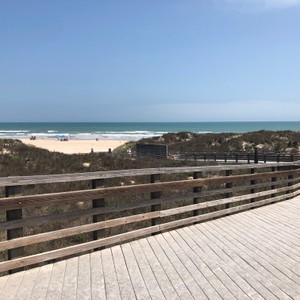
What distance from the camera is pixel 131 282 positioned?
5156 mm

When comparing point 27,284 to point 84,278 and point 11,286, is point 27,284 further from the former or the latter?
point 84,278

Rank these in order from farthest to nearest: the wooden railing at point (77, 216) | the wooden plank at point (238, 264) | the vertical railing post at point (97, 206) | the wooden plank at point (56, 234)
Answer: the vertical railing post at point (97, 206), the wooden railing at point (77, 216), the wooden plank at point (56, 234), the wooden plank at point (238, 264)

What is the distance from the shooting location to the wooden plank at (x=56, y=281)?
4.68 m

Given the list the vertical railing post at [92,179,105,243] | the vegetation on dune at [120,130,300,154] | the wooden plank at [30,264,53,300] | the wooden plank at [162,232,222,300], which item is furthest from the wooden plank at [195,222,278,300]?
the vegetation on dune at [120,130,300,154]

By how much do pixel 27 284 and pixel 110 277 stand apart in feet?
3.36

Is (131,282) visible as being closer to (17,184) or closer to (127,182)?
(17,184)

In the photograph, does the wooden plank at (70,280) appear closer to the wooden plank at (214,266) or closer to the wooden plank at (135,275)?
the wooden plank at (135,275)

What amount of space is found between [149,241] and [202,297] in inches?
99.3

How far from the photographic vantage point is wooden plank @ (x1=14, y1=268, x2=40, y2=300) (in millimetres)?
4657

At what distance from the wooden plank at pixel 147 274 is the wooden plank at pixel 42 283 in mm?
1220

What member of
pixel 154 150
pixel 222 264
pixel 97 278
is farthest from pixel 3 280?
pixel 154 150

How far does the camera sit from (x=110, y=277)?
5.31 meters

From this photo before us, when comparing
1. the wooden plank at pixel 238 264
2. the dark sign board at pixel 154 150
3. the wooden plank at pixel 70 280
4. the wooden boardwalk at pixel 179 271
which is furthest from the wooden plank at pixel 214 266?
the dark sign board at pixel 154 150

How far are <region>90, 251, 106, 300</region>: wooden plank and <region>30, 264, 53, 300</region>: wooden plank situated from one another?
0.56 m
